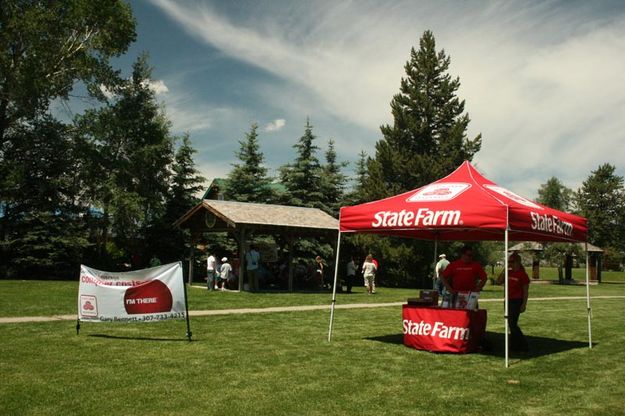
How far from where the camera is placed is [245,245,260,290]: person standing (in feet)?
82.8

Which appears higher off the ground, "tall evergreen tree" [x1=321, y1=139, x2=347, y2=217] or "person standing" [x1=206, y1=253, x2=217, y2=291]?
"tall evergreen tree" [x1=321, y1=139, x2=347, y2=217]

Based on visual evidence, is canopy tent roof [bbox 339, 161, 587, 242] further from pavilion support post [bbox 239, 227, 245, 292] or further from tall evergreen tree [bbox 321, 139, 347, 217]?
tall evergreen tree [bbox 321, 139, 347, 217]

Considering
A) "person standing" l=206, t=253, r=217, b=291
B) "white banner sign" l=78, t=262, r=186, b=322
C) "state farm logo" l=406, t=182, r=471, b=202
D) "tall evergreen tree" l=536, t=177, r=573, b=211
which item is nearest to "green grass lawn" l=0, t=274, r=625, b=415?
"white banner sign" l=78, t=262, r=186, b=322

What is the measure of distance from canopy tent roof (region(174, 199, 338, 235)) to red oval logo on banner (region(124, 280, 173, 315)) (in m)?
13.4

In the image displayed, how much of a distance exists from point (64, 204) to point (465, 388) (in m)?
30.5

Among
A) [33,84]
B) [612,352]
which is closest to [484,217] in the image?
[612,352]

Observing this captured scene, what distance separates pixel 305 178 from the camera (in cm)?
4212

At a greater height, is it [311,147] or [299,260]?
[311,147]

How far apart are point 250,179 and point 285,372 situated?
35.1 metres

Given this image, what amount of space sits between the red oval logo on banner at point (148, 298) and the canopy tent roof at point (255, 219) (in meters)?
13.4

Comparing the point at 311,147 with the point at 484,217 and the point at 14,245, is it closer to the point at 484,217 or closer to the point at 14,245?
the point at 14,245

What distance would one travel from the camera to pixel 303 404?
6516mm

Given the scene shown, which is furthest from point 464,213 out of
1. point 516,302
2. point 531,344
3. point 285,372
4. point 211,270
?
point 211,270

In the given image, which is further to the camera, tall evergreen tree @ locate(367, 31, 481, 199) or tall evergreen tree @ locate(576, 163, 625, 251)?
tall evergreen tree @ locate(576, 163, 625, 251)
